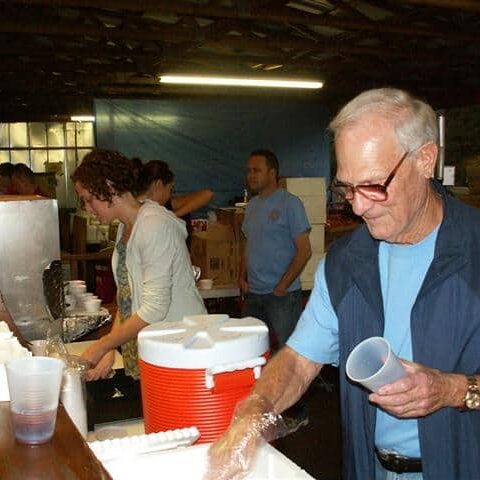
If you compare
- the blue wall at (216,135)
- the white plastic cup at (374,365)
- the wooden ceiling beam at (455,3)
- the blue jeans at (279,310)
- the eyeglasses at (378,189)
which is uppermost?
the wooden ceiling beam at (455,3)

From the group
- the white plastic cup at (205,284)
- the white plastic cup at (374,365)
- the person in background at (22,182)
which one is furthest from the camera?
the person in background at (22,182)

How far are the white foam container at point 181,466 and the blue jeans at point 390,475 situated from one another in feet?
1.02

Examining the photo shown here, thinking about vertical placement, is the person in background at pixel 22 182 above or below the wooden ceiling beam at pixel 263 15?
below

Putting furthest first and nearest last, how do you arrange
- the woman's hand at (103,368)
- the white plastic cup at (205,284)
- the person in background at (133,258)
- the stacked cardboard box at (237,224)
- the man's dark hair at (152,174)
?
the stacked cardboard box at (237,224), the white plastic cup at (205,284), the man's dark hair at (152,174), the person in background at (133,258), the woman's hand at (103,368)

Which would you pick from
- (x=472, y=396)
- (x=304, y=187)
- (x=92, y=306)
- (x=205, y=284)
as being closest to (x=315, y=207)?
(x=304, y=187)

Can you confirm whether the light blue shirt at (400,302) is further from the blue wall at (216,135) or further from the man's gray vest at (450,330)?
the blue wall at (216,135)

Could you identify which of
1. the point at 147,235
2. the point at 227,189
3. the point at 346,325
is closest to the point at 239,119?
the point at 227,189

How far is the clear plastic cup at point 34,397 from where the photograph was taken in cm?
102

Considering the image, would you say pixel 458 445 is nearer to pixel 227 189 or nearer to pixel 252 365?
pixel 252 365

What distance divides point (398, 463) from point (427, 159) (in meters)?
0.71

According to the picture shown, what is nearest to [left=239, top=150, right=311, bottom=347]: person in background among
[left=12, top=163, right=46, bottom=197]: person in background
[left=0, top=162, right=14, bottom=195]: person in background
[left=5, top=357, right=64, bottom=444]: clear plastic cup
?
[left=12, top=163, right=46, bottom=197]: person in background

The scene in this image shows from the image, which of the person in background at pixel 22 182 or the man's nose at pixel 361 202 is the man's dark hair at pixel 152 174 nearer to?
the person in background at pixel 22 182

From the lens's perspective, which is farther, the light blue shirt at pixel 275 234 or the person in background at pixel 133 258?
the light blue shirt at pixel 275 234

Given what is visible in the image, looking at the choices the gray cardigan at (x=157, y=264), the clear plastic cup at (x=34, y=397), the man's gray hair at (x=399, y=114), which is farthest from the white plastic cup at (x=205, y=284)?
the clear plastic cup at (x=34, y=397)
